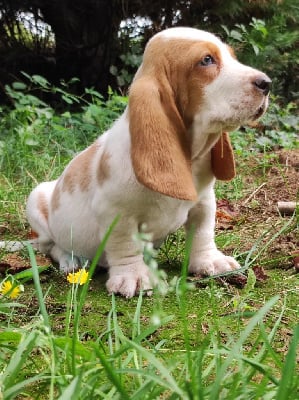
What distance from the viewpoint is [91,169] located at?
2891mm

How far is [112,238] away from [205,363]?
3.44ft

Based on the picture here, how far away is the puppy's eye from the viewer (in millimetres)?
2516

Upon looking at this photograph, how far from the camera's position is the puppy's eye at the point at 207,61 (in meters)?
2.52

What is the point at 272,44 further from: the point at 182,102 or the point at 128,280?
the point at 128,280

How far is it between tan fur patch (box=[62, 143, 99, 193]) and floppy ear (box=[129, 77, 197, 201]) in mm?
550

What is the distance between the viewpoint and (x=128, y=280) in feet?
8.43

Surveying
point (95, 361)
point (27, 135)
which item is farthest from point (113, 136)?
point (27, 135)

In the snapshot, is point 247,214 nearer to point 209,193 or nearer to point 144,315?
point 209,193

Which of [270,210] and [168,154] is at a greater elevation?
[168,154]

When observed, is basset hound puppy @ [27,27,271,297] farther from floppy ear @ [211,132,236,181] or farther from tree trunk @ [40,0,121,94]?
tree trunk @ [40,0,121,94]

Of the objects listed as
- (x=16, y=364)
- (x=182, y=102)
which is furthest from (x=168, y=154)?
(x=16, y=364)

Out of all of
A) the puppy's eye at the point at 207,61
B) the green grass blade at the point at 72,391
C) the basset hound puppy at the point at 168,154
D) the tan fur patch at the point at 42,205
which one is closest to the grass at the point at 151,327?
the green grass blade at the point at 72,391

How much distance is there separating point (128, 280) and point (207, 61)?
984 mm

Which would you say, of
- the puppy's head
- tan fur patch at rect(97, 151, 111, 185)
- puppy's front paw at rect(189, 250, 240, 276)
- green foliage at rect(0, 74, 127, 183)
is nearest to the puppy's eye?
the puppy's head
